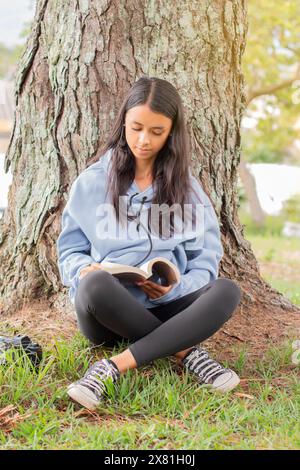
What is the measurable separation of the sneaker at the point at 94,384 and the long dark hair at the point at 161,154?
633mm

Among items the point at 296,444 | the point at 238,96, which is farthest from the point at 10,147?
the point at 296,444

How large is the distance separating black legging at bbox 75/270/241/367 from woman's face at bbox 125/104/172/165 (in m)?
0.55

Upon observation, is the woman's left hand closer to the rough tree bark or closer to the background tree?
the rough tree bark

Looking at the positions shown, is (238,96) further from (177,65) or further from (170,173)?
(170,173)

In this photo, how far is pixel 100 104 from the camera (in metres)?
3.28

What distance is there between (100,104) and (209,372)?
1.32 metres

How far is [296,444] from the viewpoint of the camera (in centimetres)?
231

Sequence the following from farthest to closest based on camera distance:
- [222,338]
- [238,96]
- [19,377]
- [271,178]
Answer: [271,178], [238,96], [222,338], [19,377]

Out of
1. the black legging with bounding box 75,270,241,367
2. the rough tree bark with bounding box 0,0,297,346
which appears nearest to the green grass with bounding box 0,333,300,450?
the black legging with bounding box 75,270,241,367

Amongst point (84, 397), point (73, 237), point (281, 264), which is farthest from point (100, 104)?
point (281, 264)

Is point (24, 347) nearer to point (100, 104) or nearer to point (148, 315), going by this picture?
point (148, 315)

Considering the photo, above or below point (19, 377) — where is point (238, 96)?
above

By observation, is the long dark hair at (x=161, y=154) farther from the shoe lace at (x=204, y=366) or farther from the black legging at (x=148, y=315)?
the shoe lace at (x=204, y=366)

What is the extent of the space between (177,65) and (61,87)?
54 centimetres
